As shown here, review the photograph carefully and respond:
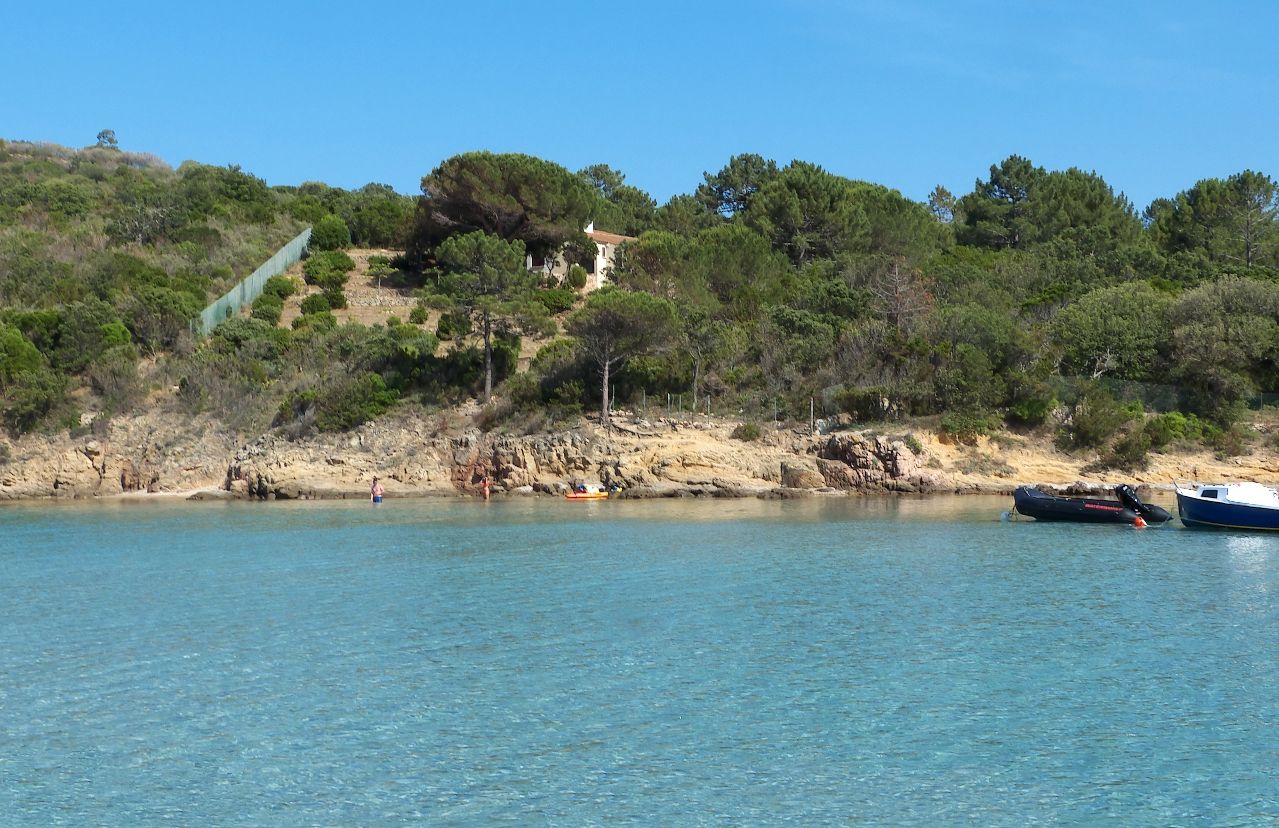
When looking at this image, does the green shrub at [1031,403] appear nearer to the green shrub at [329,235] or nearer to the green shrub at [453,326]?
the green shrub at [453,326]

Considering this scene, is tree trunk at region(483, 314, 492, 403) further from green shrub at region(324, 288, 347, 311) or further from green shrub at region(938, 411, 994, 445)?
green shrub at region(938, 411, 994, 445)

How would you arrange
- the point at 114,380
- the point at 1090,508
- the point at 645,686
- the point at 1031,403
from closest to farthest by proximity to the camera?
1. the point at 645,686
2. the point at 1090,508
3. the point at 1031,403
4. the point at 114,380

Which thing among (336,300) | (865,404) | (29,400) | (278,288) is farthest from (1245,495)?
(278,288)

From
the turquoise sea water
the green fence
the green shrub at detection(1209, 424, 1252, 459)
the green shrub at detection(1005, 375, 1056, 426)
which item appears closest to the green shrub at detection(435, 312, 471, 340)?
the green fence

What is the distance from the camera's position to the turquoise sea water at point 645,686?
11156 millimetres

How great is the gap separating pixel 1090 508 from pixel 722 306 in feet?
83.8

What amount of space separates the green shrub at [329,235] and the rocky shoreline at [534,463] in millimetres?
21595

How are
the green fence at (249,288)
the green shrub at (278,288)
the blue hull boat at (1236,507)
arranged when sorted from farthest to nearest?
1. the green shrub at (278,288)
2. the green fence at (249,288)
3. the blue hull boat at (1236,507)

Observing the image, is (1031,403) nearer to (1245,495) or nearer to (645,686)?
(1245,495)

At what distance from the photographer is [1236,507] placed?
31.0m

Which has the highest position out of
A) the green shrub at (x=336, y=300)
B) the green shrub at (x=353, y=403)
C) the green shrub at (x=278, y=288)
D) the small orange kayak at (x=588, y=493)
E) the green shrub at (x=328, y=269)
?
the green shrub at (x=328, y=269)

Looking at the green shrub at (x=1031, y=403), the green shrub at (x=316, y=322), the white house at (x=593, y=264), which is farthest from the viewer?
the white house at (x=593, y=264)

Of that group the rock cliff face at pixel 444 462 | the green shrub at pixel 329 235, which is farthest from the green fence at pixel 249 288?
the rock cliff face at pixel 444 462

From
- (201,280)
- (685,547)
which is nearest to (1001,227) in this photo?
(201,280)
